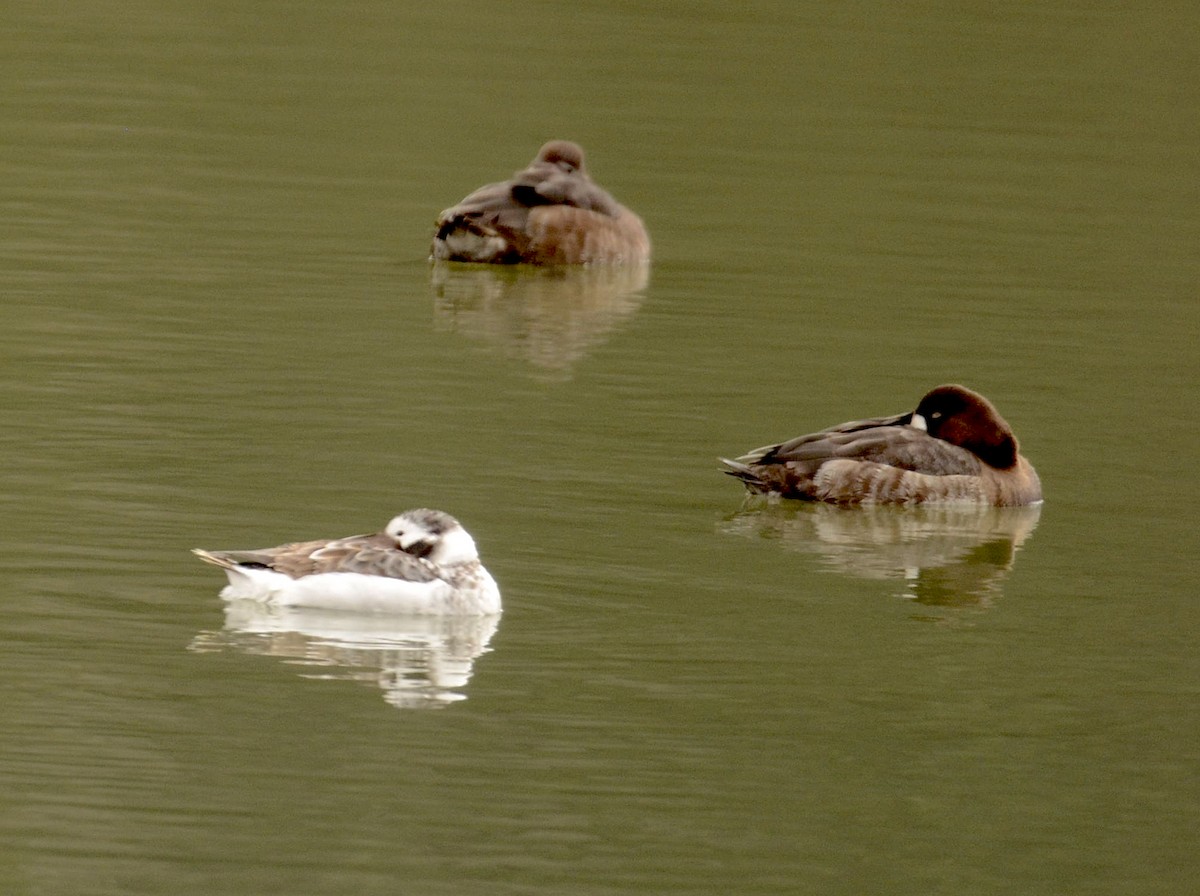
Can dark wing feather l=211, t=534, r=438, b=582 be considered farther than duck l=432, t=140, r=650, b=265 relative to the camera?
No

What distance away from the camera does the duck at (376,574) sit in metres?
11.5

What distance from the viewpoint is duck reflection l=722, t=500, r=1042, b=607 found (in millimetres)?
13234

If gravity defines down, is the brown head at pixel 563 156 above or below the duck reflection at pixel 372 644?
above

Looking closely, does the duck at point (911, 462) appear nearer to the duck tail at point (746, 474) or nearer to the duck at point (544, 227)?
the duck tail at point (746, 474)

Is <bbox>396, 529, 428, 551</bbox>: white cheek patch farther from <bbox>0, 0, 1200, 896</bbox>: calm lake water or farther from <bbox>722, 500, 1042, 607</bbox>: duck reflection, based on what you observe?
<bbox>722, 500, 1042, 607</bbox>: duck reflection

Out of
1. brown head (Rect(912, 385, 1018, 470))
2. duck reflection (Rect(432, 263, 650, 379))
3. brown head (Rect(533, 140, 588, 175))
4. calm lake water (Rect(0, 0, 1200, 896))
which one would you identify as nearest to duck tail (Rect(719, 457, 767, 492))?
calm lake water (Rect(0, 0, 1200, 896))

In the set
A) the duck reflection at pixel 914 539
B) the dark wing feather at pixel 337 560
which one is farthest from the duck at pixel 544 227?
the dark wing feather at pixel 337 560

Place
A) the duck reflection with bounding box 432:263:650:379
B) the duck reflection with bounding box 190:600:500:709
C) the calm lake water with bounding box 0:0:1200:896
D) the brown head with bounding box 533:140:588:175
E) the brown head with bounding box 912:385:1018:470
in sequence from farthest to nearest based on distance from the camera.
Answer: the brown head with bounding box 533:140:588:175 → the duck reflection with bounding box 432:263:650:379 → the brown head with bounding box 912:385:1018:470 → the duck reflection with bounding box 190:600:500:709 → the calm lake water with bounding box 0:0:1200:896

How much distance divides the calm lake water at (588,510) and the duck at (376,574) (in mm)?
118

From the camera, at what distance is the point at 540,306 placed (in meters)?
20.5

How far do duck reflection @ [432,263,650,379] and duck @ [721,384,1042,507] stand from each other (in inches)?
116

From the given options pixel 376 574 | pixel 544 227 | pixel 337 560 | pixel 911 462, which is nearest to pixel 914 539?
pixel 911 462

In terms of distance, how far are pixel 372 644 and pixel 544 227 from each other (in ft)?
36.7

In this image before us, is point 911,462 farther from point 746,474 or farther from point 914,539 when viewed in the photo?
point 746,474
